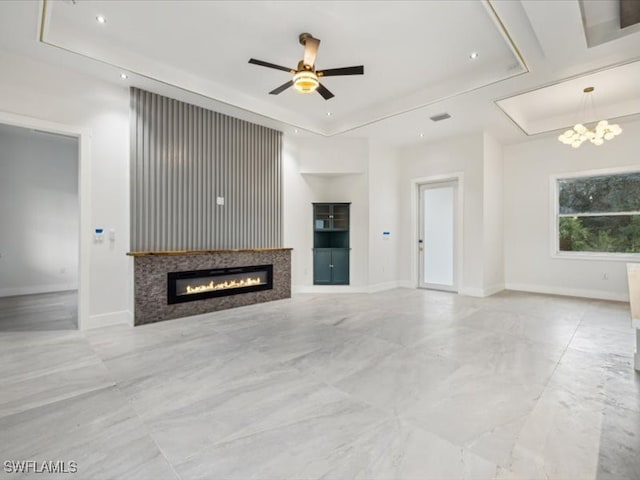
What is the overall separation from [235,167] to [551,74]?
483 centimetres

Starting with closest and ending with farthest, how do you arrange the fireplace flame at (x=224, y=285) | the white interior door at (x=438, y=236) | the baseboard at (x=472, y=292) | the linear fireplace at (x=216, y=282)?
the linear fireplace at (x=216, y=282), the fireplace flame at (x=224, y=285), the baseboard at (x=472, y=292), the white interior door at (x=438, y=236)

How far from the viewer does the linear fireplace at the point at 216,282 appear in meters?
4.64

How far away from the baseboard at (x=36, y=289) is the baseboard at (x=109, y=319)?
3.94 metres

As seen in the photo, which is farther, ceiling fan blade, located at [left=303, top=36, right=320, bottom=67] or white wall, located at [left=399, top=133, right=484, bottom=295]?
white wall, located at [left=399, top=133, right=484, bottom=295]

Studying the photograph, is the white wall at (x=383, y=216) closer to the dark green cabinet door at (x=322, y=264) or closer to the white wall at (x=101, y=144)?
the dark green cabinet door at (x=322, y=264)

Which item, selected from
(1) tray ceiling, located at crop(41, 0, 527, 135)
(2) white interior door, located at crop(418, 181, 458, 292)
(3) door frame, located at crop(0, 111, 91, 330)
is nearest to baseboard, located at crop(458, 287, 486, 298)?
(2) white interior door, located at crop(418, 181, 458, 292)

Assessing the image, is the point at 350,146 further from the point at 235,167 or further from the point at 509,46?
the point at 509,46

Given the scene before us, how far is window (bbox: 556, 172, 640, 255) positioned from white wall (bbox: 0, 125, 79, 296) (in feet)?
33.8

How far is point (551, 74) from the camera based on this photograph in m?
3.93

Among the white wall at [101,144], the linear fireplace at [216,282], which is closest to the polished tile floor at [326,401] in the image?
the white wall at [101,144]

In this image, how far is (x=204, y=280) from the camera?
4977 millimetres

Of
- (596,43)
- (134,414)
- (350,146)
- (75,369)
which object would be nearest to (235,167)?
(350,146)

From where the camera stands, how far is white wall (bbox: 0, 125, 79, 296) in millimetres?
6359

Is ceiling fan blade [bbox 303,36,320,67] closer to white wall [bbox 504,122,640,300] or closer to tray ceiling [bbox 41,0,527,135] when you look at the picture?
tray ceiling [bbox 41,0,527,135]
